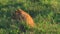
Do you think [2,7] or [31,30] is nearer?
[31,30]

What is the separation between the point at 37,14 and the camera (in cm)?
698

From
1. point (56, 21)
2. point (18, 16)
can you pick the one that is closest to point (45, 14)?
point (56, 21)

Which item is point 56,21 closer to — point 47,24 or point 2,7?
point 47,24

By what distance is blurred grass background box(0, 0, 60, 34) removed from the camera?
6293 mm

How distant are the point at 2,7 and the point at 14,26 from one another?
1207mm

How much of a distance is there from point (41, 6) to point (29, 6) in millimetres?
330

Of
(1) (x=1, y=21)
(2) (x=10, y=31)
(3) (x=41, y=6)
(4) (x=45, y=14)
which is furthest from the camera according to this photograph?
(3) (x=41, y=6)

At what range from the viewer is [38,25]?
6457mm

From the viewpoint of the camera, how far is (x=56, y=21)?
22.1 feet

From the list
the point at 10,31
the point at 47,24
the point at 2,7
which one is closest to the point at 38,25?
the point at 47,24

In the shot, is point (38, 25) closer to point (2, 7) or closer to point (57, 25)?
point (57, 25)

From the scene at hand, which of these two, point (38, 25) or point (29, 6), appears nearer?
point (38, 25)

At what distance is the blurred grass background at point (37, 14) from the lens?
20.6 ft

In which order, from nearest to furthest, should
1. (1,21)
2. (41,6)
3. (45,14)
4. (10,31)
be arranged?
(10,31) < (1,21) < (45,14) < (41,6)
